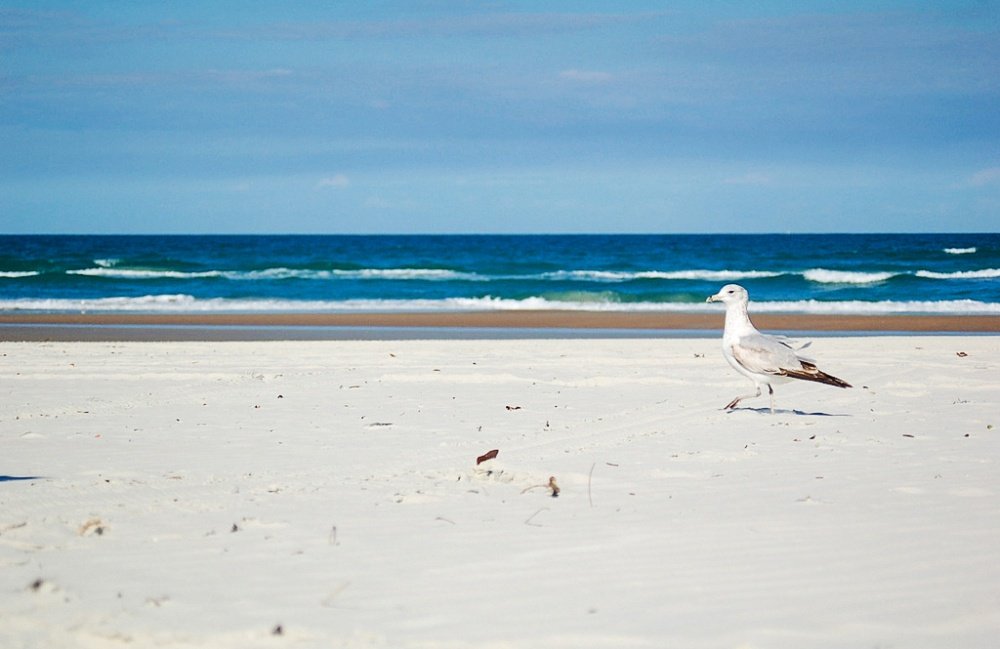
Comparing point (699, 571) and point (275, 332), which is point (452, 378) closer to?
point (699, 571)

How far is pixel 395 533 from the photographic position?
4426mm

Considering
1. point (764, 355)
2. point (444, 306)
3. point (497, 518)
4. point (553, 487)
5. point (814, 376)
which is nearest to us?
point (497, 518)

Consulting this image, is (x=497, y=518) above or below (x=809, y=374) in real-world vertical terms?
below

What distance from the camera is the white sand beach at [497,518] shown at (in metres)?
3.41

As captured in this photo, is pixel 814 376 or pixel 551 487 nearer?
pixel 551 487

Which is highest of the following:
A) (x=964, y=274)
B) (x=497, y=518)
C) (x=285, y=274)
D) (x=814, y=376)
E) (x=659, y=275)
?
(x=964, y=274)

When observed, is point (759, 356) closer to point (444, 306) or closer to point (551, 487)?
point (551, 487)

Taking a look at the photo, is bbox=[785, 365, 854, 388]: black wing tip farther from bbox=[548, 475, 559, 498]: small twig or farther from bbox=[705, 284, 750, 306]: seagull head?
bbox=[548, 475, 559, 498]: small twig

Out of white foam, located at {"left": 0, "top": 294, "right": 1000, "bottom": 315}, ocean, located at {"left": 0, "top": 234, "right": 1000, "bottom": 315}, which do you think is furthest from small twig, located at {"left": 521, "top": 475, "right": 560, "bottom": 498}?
ocean, located at {"left": 0, "top": 234, "right": 1000, "bottom": 315}

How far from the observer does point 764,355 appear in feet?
25.7

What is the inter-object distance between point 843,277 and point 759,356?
1222 inches

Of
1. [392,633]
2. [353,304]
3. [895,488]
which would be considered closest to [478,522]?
[392,633]

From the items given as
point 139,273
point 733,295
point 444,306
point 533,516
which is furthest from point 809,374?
point 139,273

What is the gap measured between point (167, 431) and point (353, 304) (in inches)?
832
